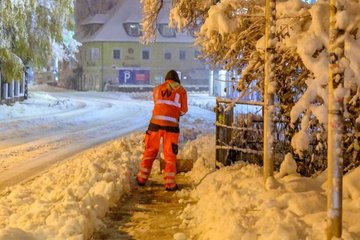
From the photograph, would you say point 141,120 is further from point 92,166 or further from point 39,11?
point 92,166

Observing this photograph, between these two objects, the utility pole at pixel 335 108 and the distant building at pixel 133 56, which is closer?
the utility pole at pixel 335 108

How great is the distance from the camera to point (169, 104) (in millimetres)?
8812

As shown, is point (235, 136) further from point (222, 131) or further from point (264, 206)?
point (264, 206)

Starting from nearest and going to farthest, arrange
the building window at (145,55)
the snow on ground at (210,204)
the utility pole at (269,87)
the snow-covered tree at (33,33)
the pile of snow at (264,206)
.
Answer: the pile of snow at (264,206), the snow on ground at (210,204), the utility pole at (269,87), the snow-covered tree at (33,33), the building window at (145,55)

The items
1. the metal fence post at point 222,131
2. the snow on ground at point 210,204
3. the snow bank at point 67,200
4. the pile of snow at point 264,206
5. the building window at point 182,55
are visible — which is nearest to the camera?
the pile of snow at point 264,206

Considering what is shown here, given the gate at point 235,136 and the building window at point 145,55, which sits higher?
the building window at point 145,55

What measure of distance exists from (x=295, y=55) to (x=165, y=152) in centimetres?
247

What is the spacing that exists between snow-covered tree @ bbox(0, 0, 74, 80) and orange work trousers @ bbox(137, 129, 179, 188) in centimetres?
1447

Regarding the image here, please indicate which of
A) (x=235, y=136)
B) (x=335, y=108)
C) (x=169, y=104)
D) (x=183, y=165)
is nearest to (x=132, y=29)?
(x=183, y=165)

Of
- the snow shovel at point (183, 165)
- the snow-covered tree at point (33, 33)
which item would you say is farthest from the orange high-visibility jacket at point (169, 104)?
the snow-covered tree at point (33, 33)

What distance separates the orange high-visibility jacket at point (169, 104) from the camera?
8.77 meters

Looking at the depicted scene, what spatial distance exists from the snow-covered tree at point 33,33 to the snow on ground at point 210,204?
14.8 metres

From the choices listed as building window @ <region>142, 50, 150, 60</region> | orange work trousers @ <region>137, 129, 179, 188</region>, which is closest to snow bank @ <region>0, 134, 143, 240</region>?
orange work trousers @ <region>137, 129, 179, 188</region>

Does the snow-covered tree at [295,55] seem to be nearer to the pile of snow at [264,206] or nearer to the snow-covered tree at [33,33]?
the pile of snow at [264,206]
